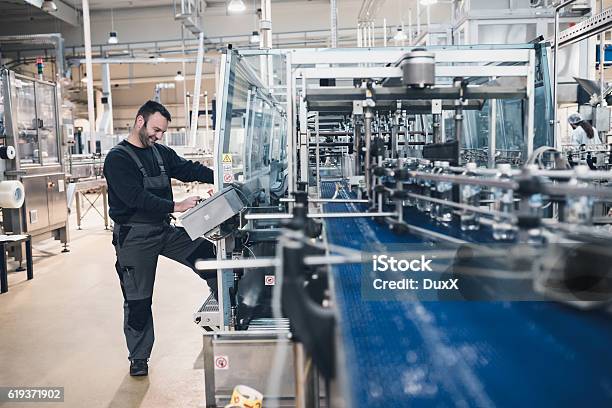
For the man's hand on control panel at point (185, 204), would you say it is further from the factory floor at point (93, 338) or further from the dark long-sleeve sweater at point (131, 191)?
the factory floor at point (93, 338)

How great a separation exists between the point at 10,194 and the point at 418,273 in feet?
14.7

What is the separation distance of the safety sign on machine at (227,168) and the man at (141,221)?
22cm

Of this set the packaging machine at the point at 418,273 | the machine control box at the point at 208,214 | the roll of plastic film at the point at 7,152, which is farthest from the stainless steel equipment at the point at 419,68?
the roll of plastic film at the point at 7,152

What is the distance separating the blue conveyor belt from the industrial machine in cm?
472

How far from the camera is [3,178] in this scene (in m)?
5.50

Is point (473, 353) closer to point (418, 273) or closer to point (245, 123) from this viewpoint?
point (418, 273)

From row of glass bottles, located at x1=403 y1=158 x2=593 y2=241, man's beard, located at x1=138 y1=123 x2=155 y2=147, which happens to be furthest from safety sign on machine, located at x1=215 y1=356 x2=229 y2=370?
man's beard, located at x1=138 y1=123 x2=155 y2=147

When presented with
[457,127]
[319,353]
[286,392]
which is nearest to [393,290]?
Result: [286,392]

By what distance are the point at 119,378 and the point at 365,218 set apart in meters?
1.66

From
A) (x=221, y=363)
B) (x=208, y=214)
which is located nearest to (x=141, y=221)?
(x=208, y=214)

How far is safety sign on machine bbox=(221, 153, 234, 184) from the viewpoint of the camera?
2.85m

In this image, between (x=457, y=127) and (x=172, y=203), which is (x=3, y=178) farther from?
(x=457, y=127)

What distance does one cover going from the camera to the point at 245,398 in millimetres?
1990

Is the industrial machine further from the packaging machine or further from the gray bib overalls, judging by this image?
the gray bib overalls
